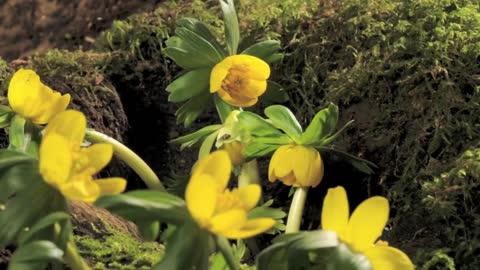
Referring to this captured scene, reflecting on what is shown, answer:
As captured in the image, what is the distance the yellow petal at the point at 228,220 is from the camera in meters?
0.63

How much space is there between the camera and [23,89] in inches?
35.8

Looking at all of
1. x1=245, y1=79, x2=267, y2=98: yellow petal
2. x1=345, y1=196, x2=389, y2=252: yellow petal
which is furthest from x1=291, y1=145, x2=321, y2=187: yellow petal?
x1=345, y1=196, x2=389, y2=252: yellow petal

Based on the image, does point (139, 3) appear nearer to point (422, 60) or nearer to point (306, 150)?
point (422, 60)

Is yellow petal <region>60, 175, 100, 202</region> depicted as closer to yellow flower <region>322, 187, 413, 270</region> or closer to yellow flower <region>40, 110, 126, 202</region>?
yellow flower <region>40, 110, 126, 202</region>

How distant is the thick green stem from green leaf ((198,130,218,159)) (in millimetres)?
63

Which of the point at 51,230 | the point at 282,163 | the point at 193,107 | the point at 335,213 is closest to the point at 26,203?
the point at 51,230

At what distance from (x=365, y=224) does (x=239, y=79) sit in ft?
1.48

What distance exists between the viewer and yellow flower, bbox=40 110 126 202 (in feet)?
2.15

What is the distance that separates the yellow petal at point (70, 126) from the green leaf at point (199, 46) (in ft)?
1.35

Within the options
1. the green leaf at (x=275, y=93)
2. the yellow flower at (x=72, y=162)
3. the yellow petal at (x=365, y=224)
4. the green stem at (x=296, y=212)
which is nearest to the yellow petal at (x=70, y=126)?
the yellow flower at (x=72, y=162)

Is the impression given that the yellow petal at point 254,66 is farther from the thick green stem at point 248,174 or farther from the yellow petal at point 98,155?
the yellow petal at point 98,155

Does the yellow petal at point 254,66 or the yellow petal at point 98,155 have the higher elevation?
the yellow petal at point 98,155

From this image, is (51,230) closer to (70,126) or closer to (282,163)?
(70,126)

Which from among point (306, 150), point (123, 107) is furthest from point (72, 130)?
point (123, 107)
